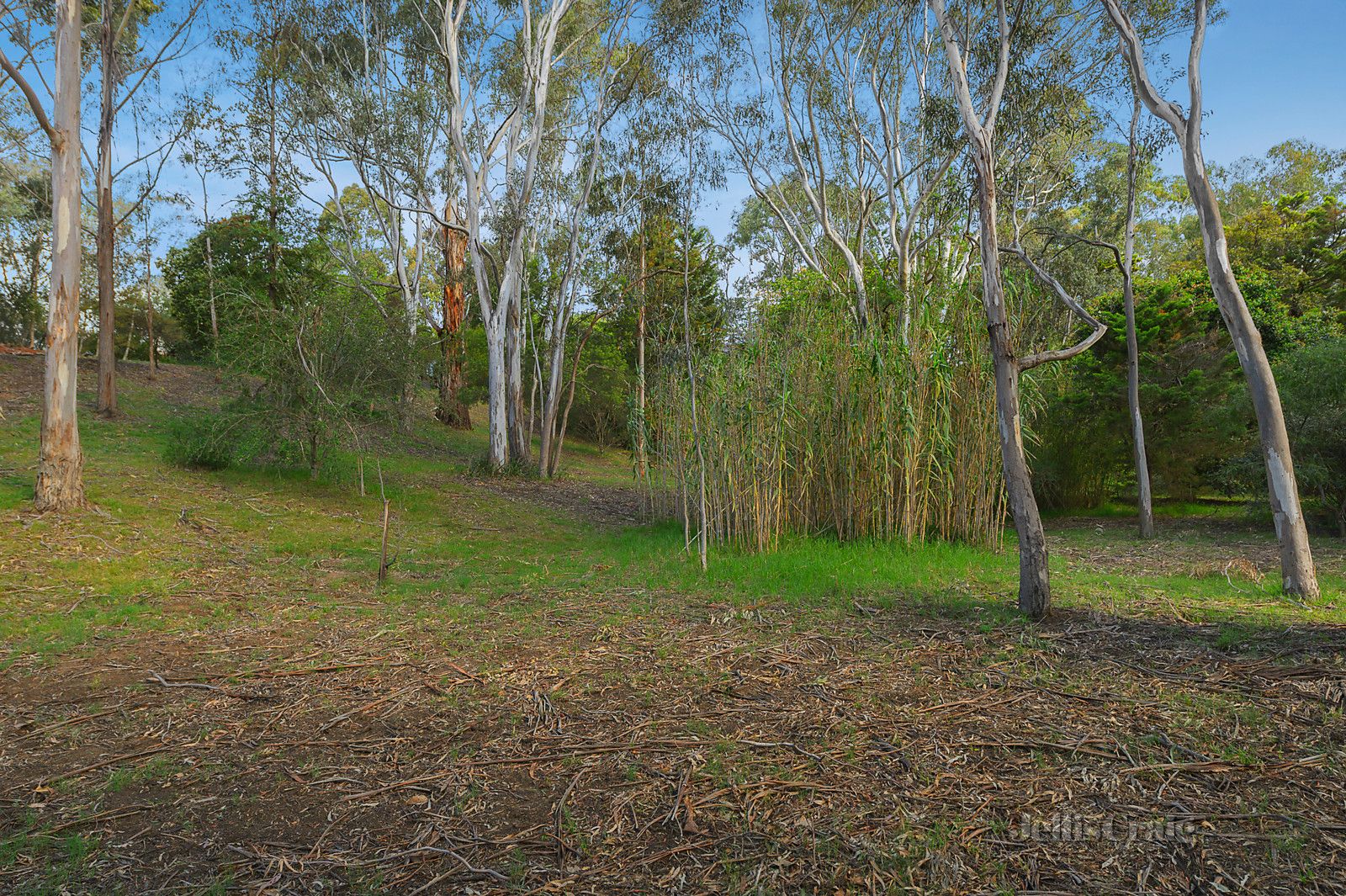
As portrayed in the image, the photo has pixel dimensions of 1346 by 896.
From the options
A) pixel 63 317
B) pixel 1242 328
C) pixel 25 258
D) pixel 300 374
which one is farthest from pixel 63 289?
pixel 25 258

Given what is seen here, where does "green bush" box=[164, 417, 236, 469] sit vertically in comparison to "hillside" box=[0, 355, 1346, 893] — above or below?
above

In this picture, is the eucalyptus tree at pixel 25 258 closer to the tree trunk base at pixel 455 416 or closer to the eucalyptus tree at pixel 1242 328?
the tree trunk base at pixel 455 416

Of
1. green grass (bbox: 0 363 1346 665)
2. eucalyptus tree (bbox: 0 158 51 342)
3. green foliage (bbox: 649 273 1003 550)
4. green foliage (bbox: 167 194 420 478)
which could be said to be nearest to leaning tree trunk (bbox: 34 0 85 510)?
green grass (bbox: 0 363 1346 665)

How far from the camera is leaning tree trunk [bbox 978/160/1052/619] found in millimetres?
4547

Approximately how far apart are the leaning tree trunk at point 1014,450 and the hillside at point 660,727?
261 millimetres

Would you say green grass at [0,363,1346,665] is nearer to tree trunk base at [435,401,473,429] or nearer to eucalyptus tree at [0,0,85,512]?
eucalyptus tree at [0,0,85,512]

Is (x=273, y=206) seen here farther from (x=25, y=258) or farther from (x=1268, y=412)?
(x=1268, y=412)

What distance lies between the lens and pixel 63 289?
23.2 feet

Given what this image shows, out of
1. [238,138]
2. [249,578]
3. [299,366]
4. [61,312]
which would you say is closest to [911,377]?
[249,578]

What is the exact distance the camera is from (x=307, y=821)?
7.84 feet

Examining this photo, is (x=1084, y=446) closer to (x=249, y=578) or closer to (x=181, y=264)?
(x=249, y=578)

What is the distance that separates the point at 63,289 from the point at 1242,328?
9.71 metres

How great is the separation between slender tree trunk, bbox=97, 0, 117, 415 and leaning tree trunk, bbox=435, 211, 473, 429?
7383mm

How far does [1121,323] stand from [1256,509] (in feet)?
10.8
